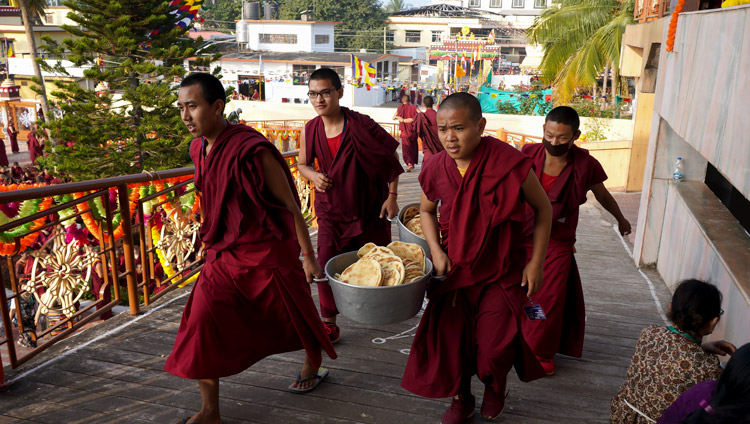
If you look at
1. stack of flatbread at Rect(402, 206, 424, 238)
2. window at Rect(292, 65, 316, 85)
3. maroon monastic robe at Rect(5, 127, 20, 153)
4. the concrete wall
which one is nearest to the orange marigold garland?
the concrete wall

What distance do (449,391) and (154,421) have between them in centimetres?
139

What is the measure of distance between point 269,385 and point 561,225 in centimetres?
186

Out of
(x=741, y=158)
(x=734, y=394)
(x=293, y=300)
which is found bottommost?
(x=293, y=300)

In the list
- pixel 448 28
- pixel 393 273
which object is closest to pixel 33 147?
pixel 393 273

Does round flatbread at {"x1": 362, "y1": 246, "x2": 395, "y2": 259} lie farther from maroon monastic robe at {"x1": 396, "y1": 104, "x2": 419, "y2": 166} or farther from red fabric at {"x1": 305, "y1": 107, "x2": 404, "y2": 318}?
maroon monastic robe at {"x1": 396, "y1": 104, "x2": 419, "y2": 166}

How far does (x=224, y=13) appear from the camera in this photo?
53406mm

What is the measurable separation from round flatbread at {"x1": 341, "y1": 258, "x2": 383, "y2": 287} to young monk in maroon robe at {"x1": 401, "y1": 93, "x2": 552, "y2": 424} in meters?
0.32

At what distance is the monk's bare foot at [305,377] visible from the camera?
10.0 ft

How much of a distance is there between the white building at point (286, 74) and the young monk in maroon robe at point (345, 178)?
2868 cm

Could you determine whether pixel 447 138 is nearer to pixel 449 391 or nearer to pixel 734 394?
pixel 449 391

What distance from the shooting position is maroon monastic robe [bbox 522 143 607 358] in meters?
3.32

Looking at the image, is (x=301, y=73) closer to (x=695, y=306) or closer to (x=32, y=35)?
(x=32, y=35)

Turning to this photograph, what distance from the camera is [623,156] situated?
11461mm

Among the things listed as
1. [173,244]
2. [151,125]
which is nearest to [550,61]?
[151,125]
